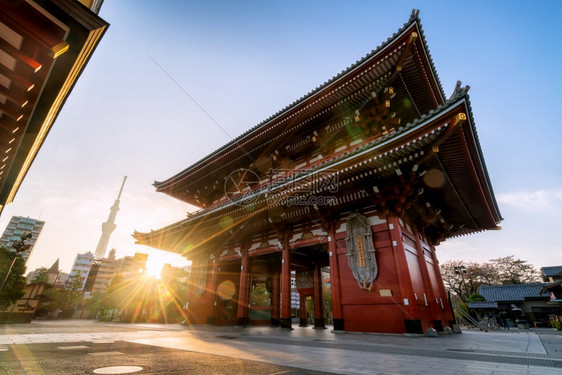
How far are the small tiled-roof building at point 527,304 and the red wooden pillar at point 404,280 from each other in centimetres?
2792

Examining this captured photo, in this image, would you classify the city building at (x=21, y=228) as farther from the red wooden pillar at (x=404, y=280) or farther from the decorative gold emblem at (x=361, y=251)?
the red wooden pillar at (x=404, y=280)

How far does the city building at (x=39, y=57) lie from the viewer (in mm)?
2299

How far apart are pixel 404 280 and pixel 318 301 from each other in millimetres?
7487

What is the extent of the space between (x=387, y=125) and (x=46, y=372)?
1064 cm

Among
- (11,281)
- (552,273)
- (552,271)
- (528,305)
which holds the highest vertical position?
(552,271)

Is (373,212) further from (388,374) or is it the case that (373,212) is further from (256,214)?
(388,374)

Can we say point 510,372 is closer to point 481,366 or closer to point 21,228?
point 481,366

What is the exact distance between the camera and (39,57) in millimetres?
2617

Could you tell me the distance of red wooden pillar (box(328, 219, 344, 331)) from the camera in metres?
7.99

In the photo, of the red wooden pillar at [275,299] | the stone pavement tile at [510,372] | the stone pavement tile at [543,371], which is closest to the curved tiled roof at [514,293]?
the red wooden pillar at [275,299]

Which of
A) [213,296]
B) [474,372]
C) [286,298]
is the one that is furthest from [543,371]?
[213,296]

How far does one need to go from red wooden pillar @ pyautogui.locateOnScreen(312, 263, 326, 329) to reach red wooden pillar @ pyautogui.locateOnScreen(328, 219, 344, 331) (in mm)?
4704

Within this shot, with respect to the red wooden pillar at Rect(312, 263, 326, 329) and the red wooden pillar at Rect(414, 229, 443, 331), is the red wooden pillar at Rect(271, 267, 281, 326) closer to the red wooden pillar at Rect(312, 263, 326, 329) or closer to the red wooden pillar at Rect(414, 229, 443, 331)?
the red wooden pillar at Rect(312, 263, 326, 329)

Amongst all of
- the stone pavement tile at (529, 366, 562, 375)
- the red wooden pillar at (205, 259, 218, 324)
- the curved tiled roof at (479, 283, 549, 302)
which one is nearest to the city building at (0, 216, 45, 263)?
the red wooden pillar at (205, 259, 218, 324)
